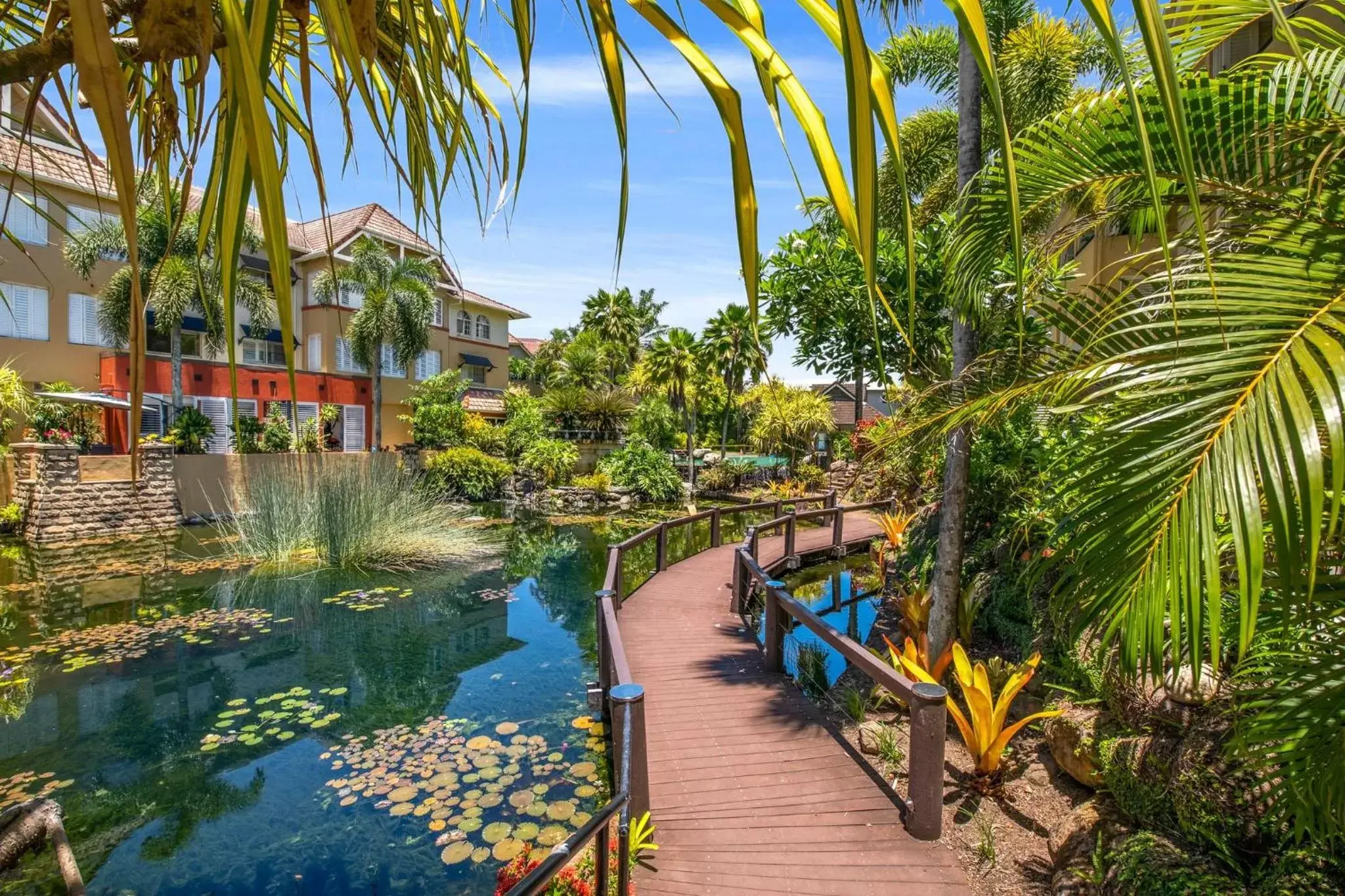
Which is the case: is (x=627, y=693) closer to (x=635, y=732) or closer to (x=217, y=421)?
(x=635, y=732)

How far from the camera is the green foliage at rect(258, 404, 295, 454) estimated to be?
19797 millimetres

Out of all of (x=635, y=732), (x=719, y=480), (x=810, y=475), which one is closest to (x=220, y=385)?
(x=719, y=480)

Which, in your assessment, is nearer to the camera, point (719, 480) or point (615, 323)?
point (719, 480)

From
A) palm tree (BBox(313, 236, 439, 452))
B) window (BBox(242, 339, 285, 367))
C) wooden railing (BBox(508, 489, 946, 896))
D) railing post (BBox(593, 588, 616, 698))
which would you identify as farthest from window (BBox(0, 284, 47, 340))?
railing post (BBox(593, 588, 616, 698))

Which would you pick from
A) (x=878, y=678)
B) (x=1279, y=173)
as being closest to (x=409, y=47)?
(x=1279, y=173)

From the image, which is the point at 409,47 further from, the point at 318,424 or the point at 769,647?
the point at 318,424

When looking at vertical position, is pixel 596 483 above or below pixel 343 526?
above

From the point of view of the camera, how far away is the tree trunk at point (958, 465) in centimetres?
584

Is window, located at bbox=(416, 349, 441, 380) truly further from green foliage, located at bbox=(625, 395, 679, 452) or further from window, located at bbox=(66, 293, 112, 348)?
window, located at bbox=(66, 293, 112, 348)

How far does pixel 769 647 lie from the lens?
637cm

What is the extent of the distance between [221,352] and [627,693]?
87.0ft

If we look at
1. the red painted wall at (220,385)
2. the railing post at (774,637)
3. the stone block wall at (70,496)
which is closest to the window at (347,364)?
the red painted wall at (220,385)

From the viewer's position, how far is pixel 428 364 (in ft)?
94.1

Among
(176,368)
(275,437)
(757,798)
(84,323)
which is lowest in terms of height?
(757,798)
